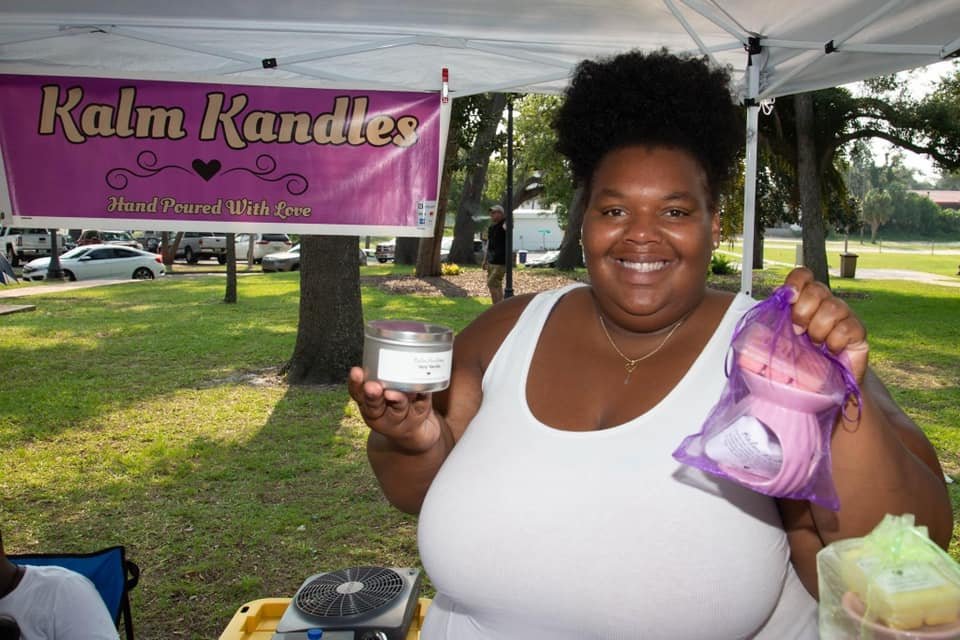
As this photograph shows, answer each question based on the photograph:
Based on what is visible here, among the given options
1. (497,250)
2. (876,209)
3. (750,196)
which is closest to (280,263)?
(497,250)

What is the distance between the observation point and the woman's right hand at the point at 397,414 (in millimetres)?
1530

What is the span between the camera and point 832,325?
117 centimetres

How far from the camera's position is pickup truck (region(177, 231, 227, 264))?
118 ft

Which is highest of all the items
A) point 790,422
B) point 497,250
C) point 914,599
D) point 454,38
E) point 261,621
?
point 454,38

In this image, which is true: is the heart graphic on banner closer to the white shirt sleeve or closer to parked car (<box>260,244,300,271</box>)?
the white shirt sleeve

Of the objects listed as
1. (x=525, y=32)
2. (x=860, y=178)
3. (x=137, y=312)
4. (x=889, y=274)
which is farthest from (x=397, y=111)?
(x=860, y=178)

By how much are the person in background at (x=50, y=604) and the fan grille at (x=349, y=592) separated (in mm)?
679

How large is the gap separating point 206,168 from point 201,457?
276cm

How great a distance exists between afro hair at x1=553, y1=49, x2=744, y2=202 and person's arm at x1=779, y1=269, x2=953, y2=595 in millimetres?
593

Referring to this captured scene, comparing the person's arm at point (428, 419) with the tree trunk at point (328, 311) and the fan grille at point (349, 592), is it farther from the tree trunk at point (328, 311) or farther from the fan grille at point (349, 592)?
the tree trunk at point (328, 311)

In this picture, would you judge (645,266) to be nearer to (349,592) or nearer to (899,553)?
(899,553)

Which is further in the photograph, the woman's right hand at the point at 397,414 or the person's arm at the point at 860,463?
the woman's right hand at the point at 397,414

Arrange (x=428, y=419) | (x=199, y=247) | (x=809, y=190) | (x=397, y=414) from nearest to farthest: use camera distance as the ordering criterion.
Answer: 1. (x=397, y=414)
2. (x=428, y=419)
3. (x=809, y=190)
4. (x=199, y=247)

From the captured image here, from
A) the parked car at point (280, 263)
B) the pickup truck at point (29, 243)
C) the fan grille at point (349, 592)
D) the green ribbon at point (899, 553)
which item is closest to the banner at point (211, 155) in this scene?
the fan grille at point (349, 592)
